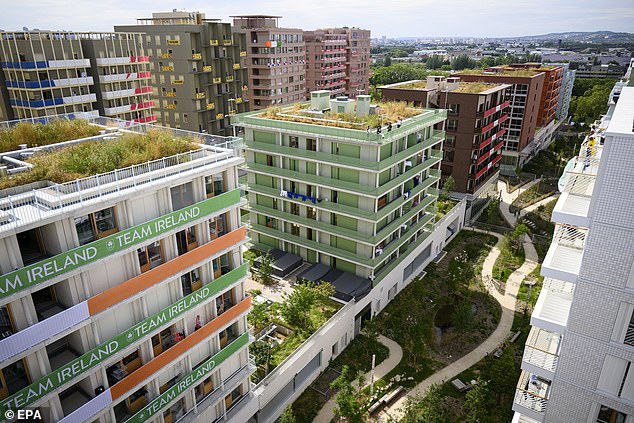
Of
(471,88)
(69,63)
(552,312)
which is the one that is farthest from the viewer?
(471,88)

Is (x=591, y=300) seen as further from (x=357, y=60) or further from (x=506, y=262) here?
(x=357, y=60)

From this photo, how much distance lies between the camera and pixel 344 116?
4081 centimetres

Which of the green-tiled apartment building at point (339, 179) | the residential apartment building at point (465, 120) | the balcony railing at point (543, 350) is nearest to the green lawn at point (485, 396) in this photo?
the balcony railing at point (543, 350)

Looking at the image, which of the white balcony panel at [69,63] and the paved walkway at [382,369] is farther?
the white balcony panel at [69,63]

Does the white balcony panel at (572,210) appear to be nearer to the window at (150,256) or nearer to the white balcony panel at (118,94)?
the window at (150,256)

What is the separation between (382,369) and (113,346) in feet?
77.7

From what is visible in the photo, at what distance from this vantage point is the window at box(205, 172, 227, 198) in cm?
2370

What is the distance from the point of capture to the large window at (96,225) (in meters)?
18.4

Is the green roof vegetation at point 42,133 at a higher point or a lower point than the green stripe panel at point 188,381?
higher

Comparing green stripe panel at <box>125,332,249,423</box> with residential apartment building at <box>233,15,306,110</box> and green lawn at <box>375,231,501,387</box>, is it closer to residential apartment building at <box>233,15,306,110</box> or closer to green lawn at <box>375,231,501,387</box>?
green lawn at <box>375,231,501,387</box>

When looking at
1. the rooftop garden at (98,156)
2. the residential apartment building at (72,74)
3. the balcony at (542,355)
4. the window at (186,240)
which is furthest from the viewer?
the residential apartment building at (72,74)

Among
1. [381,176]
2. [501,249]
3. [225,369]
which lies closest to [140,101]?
[381,176]

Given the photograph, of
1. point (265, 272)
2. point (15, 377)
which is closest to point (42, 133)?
point (15, 377)

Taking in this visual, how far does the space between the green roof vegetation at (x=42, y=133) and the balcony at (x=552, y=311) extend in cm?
2736
